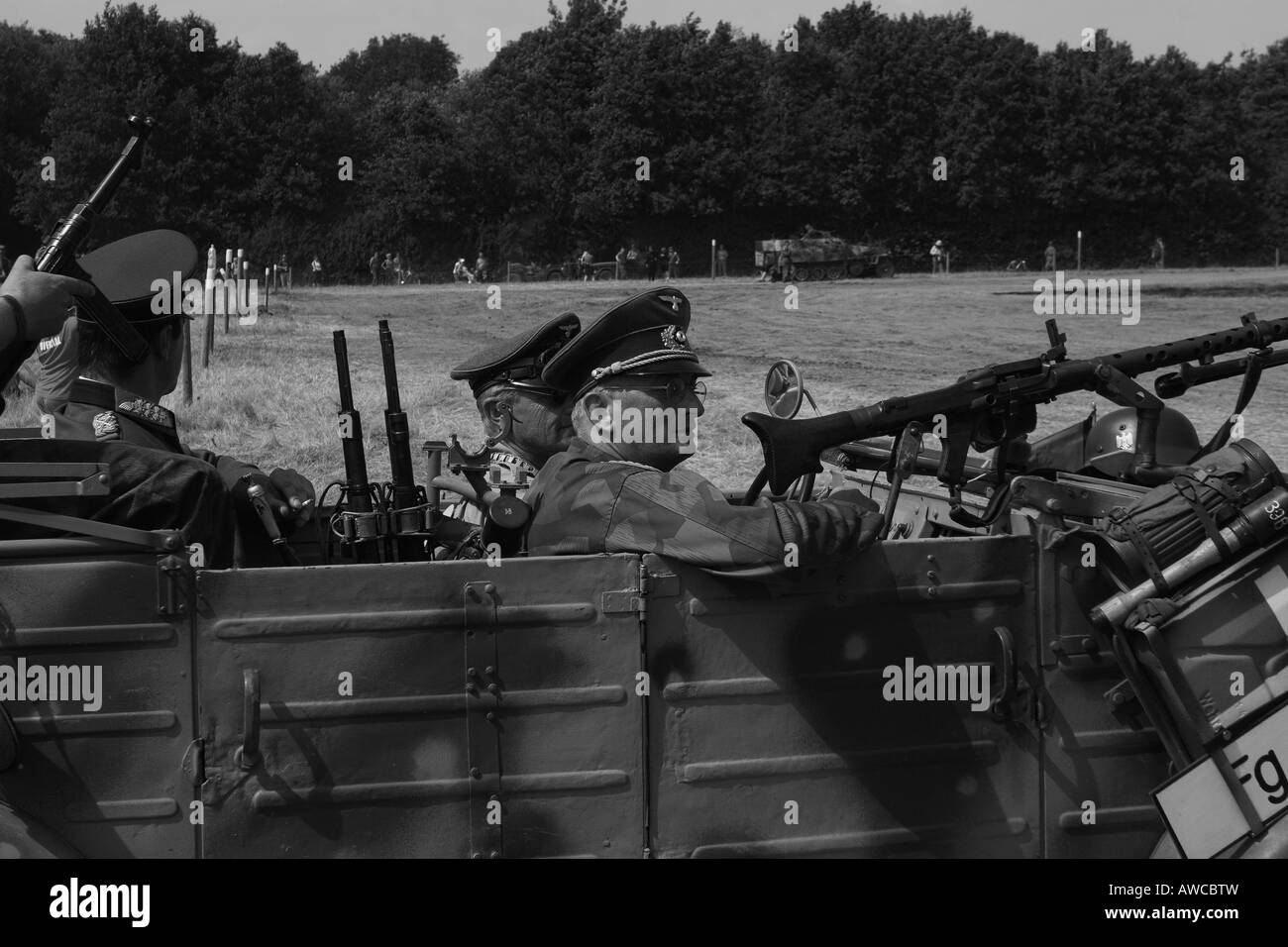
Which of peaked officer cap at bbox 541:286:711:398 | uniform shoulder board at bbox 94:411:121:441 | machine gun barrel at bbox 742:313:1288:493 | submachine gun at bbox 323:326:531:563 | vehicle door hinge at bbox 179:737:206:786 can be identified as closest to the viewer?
vehicle door hinge at bbox 179:737:206:786

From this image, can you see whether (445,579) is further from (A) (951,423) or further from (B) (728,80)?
(B) (728,80)

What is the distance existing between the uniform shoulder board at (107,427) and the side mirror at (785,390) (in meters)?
1.88

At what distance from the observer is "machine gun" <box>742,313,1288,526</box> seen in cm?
385

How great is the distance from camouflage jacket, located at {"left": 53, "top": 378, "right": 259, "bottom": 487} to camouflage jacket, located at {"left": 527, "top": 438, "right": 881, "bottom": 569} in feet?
3.70

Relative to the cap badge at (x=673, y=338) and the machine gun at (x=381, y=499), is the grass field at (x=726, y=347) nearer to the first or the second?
the machine gun at (x=381, y=499)

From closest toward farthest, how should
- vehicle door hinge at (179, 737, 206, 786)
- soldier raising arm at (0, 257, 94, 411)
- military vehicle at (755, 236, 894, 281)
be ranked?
→ soldier raising arm at (0, 257, 94, 411)
vehicle door hinge at (179, 737, 206, 786)
military vehicle at (755, 236, 894, 281)

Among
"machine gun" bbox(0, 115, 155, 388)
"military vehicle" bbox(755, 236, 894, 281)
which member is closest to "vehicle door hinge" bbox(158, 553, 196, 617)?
"machine gun" bbox(0, 115, 155, 388)

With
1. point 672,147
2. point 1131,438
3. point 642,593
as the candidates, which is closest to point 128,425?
point 642,593

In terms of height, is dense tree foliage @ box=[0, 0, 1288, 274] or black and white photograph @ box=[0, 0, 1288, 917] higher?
dense tree foliage @ box=[0, 0, 1288, 274]

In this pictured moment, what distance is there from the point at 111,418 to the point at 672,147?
45481 millimetres

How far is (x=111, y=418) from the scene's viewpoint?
4.32m

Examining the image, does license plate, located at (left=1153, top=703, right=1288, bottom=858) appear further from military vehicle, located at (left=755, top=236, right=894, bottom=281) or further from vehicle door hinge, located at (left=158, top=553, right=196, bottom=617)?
military vehicle, located at (left=755, top=236, right=894, bottom=281)
